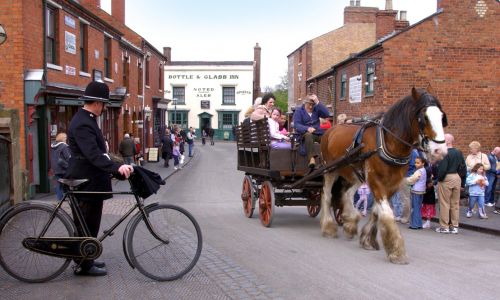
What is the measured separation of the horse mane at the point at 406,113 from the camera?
6.52 meters

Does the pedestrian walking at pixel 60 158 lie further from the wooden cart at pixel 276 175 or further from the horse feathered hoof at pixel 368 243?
the horse feathered hoof at pixel 368 243

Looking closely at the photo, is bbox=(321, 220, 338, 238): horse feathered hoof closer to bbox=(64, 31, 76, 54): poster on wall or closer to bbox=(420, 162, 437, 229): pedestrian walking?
bbox=(420, 162, 437, 229): pedestrian walking

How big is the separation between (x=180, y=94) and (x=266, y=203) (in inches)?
2223

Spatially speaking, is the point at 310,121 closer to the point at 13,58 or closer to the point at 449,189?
the point at 449,189

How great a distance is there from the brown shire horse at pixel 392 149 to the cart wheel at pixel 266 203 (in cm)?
154

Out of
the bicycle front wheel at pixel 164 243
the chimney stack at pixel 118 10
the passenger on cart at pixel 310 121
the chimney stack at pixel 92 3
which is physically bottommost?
the bicycle front wheel at pixel 164 243

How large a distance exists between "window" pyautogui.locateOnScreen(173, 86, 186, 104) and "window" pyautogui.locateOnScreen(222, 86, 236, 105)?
4.99 metres

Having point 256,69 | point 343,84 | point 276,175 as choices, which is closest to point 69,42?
point 276,175

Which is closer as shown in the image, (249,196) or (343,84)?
(249,196)

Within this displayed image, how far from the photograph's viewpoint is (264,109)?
944 centimetres

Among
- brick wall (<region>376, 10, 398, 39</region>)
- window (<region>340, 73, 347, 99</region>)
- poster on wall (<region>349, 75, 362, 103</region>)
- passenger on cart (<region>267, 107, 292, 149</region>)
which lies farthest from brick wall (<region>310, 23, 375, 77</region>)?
passenger on cart (<region>267, 107, 292, 149</region>)

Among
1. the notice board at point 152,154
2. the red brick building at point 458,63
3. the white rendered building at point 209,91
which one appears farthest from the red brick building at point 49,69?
the white rendered building at point 209,91

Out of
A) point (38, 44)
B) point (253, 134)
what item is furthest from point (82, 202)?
point (38, 44)

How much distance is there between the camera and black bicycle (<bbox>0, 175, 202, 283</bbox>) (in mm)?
5391
